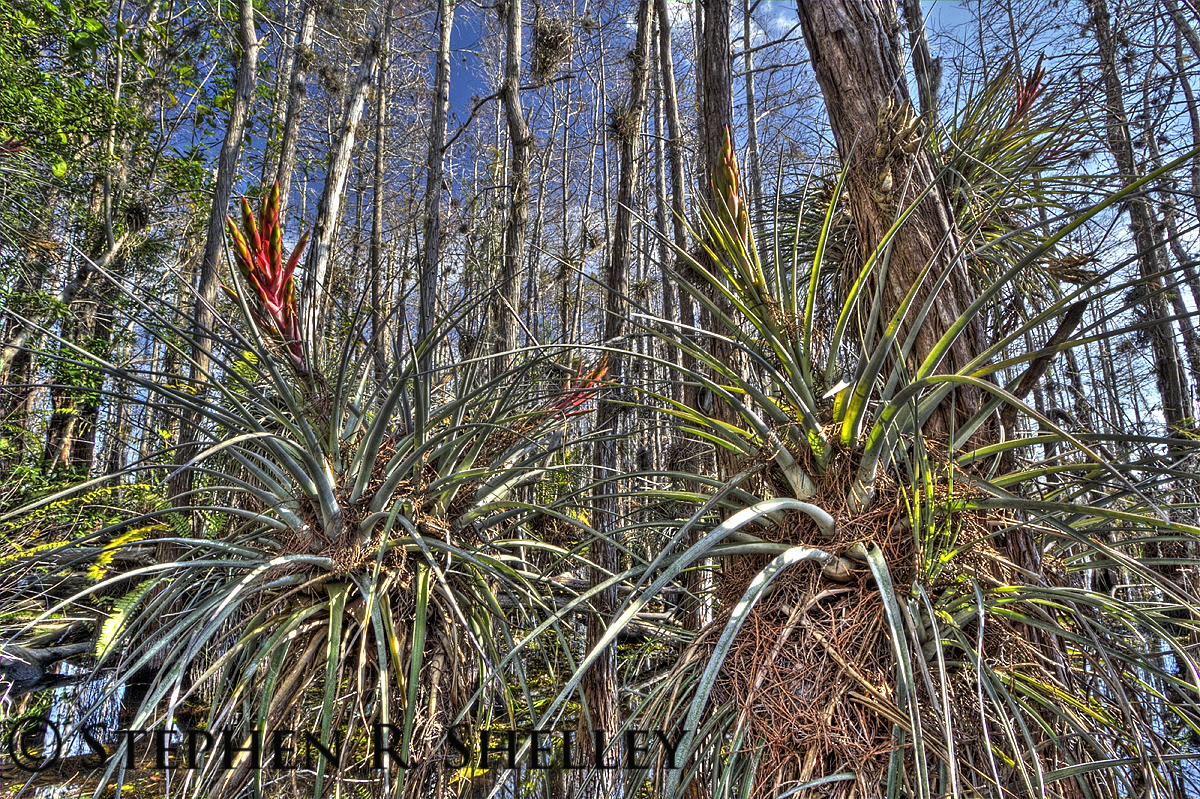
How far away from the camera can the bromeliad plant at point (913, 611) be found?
113 centimetres

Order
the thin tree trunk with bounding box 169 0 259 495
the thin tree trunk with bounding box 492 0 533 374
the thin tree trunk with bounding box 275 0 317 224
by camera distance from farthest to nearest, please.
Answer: the thin tree trunk with bounding box 275 0 317 224, the thin tree trunk with bounding box 169 0 259 495, the thin tree trunk with bounding box 492 0 533 374

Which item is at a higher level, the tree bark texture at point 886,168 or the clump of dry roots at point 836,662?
the tree bark texture at point 886,168

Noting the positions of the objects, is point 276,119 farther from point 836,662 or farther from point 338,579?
point 836,662

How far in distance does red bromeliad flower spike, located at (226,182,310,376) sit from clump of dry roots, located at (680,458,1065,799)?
149cm

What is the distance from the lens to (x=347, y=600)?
5.43 ft

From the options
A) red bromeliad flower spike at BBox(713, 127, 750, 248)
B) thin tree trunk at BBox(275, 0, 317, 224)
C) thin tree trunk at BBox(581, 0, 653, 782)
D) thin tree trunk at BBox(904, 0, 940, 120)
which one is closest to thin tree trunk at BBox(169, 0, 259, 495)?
thin tree trunk at BBox(275, 0, 317, 224)

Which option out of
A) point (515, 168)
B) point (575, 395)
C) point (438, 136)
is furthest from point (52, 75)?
point (575, 395)

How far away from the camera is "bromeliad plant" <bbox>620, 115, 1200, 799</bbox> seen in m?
1.13

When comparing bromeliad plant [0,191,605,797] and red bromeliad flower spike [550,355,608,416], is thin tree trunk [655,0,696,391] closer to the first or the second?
red bromeliad flower spike [550,355,608,416]

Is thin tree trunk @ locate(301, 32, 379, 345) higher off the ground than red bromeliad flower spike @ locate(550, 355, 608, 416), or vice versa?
thin tree trunk @ locate(301, 32, 379, 345)

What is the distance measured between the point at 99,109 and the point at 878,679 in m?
8.40

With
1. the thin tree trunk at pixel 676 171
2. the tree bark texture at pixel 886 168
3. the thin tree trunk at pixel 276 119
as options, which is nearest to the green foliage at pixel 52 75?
the thin tree trunk at pixel 276 119

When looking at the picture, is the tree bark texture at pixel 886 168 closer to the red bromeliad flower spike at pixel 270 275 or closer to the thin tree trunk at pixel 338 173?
the red bromeliad flower spike at pixel 270 275

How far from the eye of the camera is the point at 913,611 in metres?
1.20
